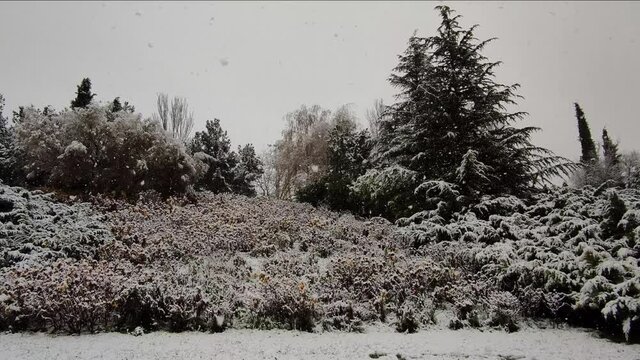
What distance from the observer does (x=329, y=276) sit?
8.31m

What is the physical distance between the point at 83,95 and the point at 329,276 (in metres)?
25.8

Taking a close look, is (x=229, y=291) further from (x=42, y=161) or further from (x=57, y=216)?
(x=42, y=161)

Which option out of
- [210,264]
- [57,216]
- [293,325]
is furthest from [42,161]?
[293,325]

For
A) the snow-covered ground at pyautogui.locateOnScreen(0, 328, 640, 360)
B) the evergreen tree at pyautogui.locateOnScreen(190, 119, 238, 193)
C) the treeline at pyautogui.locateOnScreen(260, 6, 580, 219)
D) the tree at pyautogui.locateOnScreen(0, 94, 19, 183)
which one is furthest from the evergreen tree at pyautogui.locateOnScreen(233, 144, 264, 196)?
the snow-covered ground at pyautogui.locateOnScreen(0, 328, 640, 360)

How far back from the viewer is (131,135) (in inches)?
658

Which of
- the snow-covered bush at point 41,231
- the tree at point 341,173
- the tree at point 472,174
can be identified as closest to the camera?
Result: the snow-covered bush at point 41,231

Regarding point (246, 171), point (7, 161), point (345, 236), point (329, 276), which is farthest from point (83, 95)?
point (329, 276)

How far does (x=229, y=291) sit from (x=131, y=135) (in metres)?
11.7

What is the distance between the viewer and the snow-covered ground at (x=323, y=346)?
544 centimetres

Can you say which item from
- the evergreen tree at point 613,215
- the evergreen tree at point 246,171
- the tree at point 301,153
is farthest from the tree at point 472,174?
the evergreen tree at point 246,171

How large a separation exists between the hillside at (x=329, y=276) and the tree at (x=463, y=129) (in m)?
2.15

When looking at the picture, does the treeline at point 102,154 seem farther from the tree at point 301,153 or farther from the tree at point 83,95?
the tree at point 301,153

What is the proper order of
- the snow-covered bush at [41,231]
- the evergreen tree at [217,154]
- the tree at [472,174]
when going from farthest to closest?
the evergreen tree at [217,154] → the tree at [472,174] → the snow-covered bush at [41,231]

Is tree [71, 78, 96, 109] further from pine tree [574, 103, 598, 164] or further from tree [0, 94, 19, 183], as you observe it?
pine tree [574, 103, 598, 164]
